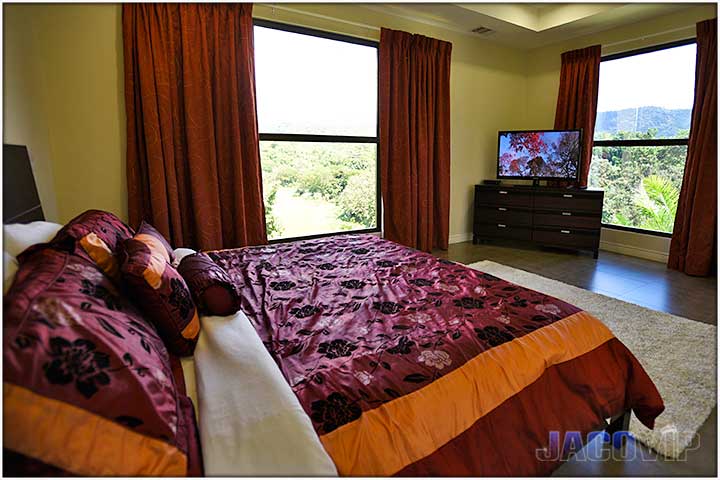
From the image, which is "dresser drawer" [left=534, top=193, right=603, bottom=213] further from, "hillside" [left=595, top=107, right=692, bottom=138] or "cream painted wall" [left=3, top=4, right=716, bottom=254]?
"hillside" [left=595, top=107, right=692, bottom=138]

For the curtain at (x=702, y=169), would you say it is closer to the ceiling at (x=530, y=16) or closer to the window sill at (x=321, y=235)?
the ceiling at (x=530, y=16)

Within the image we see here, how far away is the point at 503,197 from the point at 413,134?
1.47 m

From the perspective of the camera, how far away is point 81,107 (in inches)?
117

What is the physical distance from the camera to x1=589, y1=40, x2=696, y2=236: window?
4.11m

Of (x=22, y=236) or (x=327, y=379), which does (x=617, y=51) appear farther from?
(x=22, y=236)

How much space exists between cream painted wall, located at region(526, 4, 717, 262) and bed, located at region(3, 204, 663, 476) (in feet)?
11.9

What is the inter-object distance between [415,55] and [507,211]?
2.17 meters

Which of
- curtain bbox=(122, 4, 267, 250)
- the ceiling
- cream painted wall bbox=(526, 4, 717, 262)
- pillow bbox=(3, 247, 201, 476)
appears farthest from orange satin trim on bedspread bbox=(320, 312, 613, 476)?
cream painted wall bbox=(526, 4, 717, 262)

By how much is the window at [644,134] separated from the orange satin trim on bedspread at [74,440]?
5156mm

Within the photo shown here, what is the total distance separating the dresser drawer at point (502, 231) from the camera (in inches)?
190

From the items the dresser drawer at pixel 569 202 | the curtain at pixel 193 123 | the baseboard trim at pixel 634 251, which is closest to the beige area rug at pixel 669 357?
the dresser drawer at pixel 569 202

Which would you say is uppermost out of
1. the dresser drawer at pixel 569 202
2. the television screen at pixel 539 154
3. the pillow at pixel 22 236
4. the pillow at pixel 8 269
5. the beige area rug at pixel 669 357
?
the television screen at pixel 539 154

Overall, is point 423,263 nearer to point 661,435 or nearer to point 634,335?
point 661,435

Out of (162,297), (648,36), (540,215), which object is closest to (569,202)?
(540,215)
